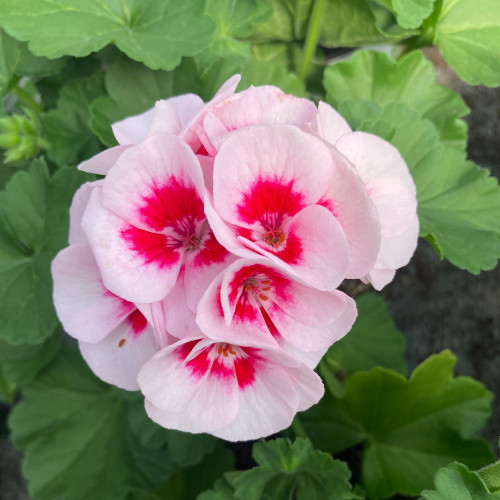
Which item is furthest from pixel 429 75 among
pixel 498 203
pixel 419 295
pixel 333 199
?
pixel 333 199

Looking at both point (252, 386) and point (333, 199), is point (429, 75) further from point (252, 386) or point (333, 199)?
point (252, 386)

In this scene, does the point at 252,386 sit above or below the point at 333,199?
below

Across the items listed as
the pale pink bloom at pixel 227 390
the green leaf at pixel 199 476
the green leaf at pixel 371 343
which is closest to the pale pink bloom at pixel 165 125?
the pale pink bloom at pixel 227 390

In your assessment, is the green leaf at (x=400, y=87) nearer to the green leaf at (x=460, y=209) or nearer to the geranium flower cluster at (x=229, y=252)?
the green leaf at (x=460, y=209)

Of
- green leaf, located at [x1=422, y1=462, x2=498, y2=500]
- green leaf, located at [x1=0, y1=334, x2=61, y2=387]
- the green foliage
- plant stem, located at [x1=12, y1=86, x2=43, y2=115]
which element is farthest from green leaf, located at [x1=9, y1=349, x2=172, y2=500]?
green leaf, located at [x1=422, y1=462, x2=498, y2=500]

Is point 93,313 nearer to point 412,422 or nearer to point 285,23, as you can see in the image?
point 412,422

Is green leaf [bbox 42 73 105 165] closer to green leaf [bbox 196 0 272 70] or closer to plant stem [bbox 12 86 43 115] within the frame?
plant stem [bbox 12 86 43 115]
